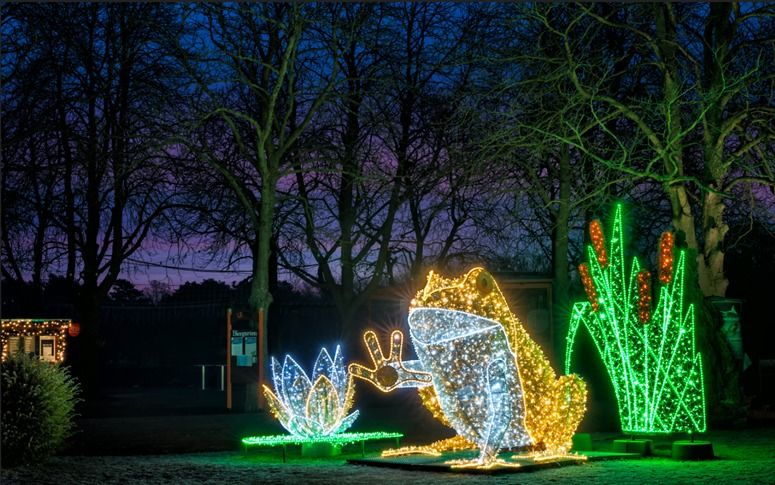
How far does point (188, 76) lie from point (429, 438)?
36.8 feet

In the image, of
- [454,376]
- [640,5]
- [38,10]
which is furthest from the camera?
[38,10]

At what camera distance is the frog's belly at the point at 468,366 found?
13547 millimetres

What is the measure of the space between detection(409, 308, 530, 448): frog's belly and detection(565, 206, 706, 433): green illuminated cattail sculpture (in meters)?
2.01

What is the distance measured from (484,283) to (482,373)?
3.77 ft

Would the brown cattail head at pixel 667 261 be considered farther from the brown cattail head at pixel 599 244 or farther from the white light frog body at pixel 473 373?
the white light frog body at pixel 473 373

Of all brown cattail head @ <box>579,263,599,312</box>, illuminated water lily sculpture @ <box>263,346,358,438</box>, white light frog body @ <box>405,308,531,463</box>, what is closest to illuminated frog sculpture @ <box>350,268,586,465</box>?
white light frog body @ <box>405,308,531,463</box>

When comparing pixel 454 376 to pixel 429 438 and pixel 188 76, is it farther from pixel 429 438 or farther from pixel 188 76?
pixel 188 76

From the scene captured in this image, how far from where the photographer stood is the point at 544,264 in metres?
Answer: 38.1

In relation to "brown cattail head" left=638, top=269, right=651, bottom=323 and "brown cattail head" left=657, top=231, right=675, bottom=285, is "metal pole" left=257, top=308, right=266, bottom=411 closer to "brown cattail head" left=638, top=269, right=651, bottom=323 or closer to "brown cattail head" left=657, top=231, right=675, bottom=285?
"brown cattail head" left=638, top=269, right=651, bottom=323

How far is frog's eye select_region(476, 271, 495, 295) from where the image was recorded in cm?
1398

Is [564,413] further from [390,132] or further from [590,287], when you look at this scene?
[390,132]

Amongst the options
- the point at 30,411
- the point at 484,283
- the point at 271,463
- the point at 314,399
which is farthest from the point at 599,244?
the point at 30,411

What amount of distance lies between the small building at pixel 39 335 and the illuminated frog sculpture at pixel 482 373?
18765 mm

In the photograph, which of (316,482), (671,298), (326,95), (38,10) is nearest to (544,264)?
(326,95)
